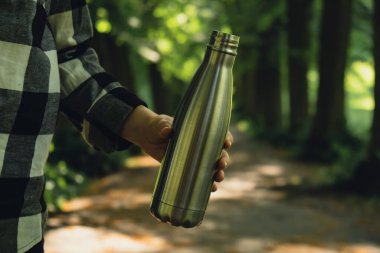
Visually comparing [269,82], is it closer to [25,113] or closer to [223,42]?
[223,42]

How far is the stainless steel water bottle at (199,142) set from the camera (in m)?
1.65

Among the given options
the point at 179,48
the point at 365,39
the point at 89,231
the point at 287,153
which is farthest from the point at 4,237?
the point at 179,48

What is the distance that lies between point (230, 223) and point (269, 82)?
48.9 feet

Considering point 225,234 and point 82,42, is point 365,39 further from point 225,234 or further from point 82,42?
point 82,42

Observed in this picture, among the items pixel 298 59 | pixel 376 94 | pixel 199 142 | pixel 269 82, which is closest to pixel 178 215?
pixel 199 142

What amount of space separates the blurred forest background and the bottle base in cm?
402

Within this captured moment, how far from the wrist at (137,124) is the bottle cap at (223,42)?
29 cm

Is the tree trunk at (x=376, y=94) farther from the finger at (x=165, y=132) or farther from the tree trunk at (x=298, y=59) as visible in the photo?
the finger at (x=165, y=132)

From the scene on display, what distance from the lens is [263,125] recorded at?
23.7 meters

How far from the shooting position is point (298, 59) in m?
17.7

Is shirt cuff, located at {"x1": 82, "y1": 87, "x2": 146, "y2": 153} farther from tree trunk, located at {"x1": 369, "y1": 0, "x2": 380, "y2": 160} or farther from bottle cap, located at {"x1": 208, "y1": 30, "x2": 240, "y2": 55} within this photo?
tree trunk, located at {"x1": 369, "y1": 0, "x2": 380, "y2": 160}

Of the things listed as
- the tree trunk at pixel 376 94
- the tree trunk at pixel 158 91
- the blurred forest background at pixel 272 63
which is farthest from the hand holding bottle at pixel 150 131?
the tree trunk at pixel 158 91

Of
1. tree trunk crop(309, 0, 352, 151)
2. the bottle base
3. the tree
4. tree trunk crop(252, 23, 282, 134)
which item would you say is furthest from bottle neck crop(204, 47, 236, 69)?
tree trunk crop(252, 23, 282, 134)

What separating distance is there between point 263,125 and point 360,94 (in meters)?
12.4
